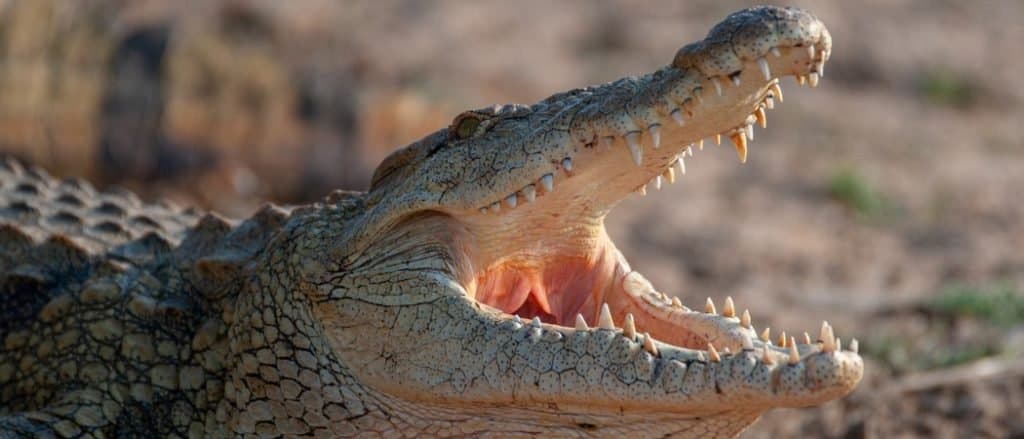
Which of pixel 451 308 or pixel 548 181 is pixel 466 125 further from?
pixel 451 308

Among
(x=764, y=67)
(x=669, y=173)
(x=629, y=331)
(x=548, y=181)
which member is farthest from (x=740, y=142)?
(x=629, y=331)

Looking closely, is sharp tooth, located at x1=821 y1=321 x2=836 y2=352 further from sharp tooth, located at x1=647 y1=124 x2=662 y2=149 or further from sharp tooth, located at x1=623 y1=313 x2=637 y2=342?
sharp tooth, located at x1=647 y1=124 x2=662 y2=149

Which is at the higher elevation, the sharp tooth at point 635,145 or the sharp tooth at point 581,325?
the sharp tooth at point 635,145

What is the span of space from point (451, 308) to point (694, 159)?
567 centimetres

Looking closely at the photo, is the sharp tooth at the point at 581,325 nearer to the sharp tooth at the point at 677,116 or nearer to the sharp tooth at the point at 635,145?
the sharp tooth at the point at 635,145

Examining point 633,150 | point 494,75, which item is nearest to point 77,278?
point 633,150

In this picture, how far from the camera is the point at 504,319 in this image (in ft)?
11.4

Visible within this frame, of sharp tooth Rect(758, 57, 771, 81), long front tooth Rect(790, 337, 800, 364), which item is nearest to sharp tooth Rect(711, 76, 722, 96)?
sharp tooth Rect(758, 57, 771, 81)

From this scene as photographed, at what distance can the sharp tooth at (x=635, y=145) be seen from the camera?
11.5ft

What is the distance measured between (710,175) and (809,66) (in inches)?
217

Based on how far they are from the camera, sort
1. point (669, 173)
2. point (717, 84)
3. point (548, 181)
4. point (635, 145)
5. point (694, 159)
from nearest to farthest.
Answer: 1. point (717, 84)
2. point (635, 145)
3. point (548, 181)
4. point (669, 173)
5. point (694, 159)

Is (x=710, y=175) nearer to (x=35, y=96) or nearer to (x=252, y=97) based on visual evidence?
(x=252, y=97)

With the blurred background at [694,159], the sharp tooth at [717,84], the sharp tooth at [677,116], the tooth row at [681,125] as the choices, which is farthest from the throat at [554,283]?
the blurred background at [694,159]

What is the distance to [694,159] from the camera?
29.6 feet
